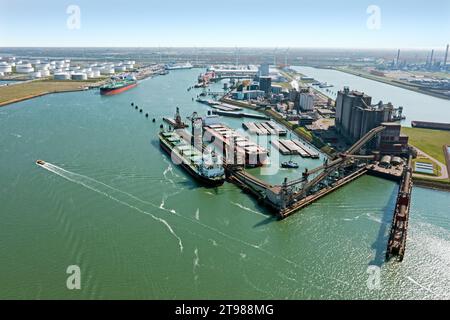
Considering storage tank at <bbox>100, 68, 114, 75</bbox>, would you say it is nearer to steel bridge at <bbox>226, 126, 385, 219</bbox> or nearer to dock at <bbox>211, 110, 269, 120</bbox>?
dock at <bbox>211, 110, 269, 120</bbox>

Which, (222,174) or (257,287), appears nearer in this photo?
(257,287)

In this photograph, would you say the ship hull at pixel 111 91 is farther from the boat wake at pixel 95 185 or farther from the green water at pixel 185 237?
the boat wake at pixel 95 185

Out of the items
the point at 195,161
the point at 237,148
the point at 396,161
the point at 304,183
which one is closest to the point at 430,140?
the point at 396,161

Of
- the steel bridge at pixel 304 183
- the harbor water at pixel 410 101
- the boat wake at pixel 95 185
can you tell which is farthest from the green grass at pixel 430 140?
the boat wake at pixel 95 185
